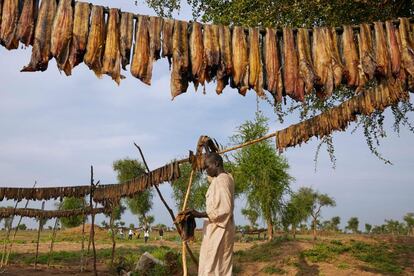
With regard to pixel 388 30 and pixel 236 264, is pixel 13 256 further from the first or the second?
pixel 388 30

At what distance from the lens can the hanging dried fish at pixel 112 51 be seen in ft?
11.8

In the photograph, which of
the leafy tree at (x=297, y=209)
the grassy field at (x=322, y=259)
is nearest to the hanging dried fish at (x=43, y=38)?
the grassy field at (x=322, y=259)

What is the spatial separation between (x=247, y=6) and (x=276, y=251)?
10.3 meters

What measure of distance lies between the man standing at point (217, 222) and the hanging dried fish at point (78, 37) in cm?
317

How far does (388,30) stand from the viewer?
4109 millimetres

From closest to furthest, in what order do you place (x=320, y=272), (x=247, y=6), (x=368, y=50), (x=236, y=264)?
(x=368, y=50) < (x=247, y=6) < (x=320, y=272) < (x=236, y=264)

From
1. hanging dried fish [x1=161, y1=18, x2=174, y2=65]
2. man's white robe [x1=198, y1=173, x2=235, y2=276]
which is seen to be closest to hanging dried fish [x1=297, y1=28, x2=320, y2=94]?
hanging dried fish [x1=161, y1=18, x2=174, y2=65]

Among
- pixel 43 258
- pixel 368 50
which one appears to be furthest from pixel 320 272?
pixel 43 258

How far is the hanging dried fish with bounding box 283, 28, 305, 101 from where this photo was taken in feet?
12.6

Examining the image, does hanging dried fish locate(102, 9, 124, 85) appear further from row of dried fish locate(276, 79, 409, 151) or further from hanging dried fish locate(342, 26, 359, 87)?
row of dried fish locate(276, 79, 409, 151)

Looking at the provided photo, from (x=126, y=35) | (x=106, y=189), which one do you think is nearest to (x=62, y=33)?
(x=126, y=35)

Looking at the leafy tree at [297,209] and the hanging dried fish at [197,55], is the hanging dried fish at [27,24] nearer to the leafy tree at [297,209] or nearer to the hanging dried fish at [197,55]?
the hanging dried fish at [197,55]

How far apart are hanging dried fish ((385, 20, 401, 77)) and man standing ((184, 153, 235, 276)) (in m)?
2.94

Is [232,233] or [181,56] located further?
[232,233]
